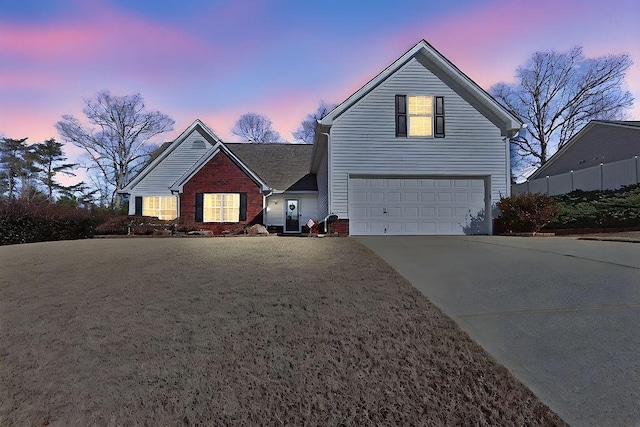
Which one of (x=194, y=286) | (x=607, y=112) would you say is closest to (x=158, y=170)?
(x=194, y=286)

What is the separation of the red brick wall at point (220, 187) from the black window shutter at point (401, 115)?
312 inches

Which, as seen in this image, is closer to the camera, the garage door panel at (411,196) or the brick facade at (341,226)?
the brick facade at (341,226)

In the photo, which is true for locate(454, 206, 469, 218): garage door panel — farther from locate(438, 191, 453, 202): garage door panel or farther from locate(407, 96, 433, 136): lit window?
locate(407, 96, 433, 136): lit window

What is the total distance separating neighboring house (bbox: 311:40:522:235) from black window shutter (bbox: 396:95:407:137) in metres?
0.04

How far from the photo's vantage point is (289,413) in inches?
98.3

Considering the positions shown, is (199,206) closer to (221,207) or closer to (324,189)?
(221,207)

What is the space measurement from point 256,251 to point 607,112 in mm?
36491

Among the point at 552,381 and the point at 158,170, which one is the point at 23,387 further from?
the point at 158,170

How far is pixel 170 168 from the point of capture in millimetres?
20422

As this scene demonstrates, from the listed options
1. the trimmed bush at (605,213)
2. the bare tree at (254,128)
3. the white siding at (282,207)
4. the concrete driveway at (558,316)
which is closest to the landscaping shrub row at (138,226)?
the white siding at (282,207)

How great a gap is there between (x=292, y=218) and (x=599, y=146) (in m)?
19.2

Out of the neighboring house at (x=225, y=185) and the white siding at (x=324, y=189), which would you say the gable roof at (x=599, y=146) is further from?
the neighboring house at (x=225, y=185)

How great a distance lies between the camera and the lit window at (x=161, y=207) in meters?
19.8

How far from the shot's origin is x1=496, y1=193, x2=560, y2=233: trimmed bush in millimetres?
12102
